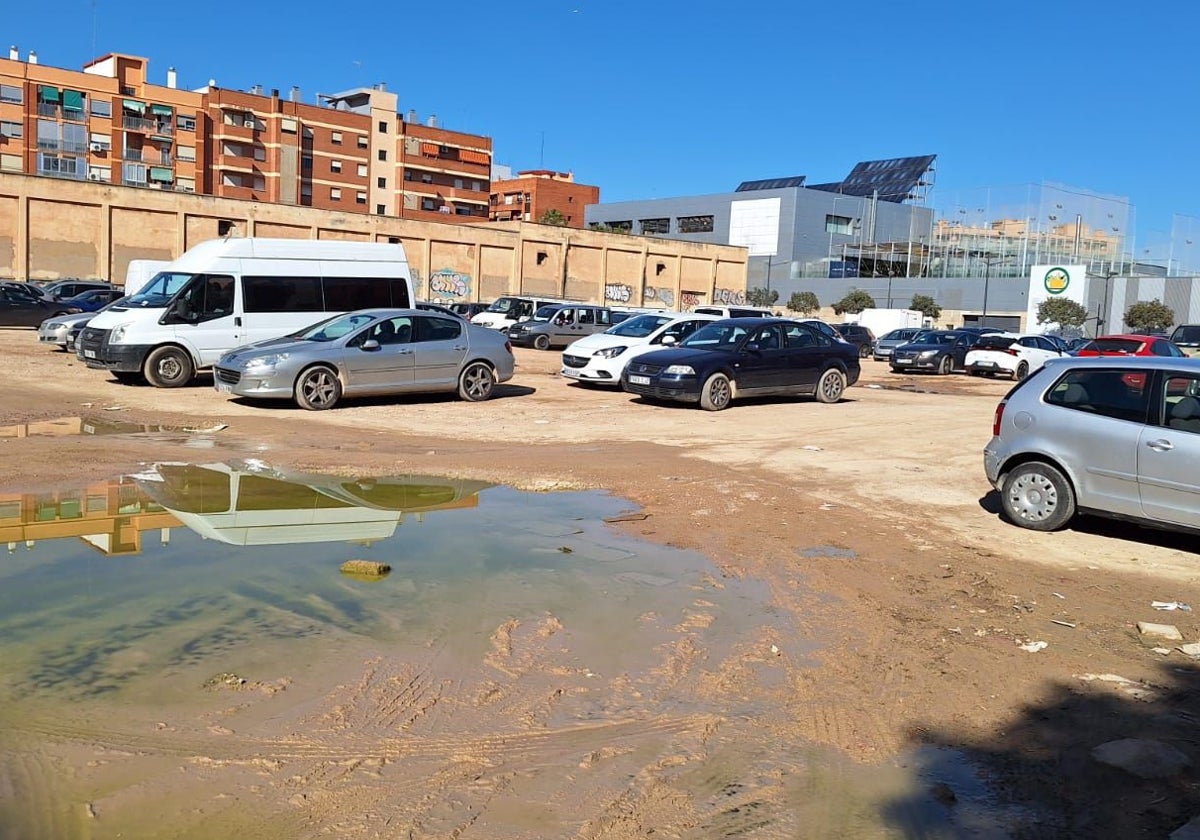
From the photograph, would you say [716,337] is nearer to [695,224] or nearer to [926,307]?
[926,307]

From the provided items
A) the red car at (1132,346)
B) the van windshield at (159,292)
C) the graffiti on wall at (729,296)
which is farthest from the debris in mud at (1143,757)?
the graffiti on wall at (729,296)

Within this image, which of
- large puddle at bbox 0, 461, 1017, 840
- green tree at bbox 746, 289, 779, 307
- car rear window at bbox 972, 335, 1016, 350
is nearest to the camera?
large puddle at bbox 0, 461, 1017, 840

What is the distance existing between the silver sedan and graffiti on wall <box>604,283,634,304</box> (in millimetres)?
45834

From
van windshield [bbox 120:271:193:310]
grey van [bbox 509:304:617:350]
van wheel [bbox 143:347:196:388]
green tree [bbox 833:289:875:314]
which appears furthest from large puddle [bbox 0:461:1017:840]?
green tree [bbox 833:289:875:314]

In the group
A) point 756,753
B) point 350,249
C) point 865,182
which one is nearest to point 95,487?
point 756,753

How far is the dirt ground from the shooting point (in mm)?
3732

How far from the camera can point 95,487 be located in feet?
28.7

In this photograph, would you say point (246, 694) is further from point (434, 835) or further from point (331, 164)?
point (331, 164)

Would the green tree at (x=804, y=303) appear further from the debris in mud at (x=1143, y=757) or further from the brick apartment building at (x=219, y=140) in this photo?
the debris in mud at (x=1143, y=757)

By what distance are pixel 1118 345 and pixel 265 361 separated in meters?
21.4

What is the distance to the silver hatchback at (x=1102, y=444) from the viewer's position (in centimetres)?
785

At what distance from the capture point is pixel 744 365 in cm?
1755

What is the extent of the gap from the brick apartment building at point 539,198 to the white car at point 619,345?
321 feet

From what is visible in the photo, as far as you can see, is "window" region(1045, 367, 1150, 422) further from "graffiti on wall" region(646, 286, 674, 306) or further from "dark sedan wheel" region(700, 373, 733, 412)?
"graffiti on wall" region(646, 286, 674, 306)
